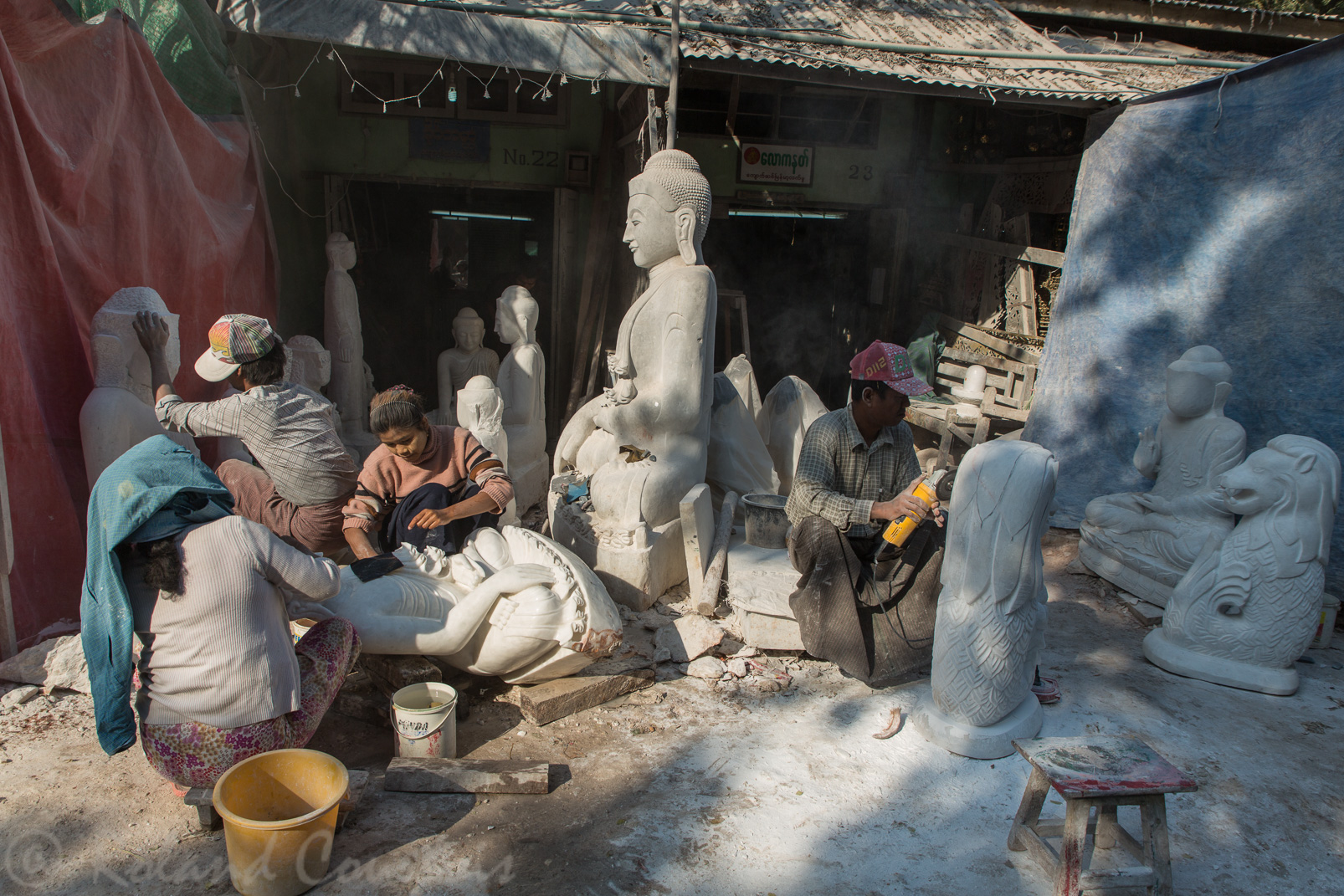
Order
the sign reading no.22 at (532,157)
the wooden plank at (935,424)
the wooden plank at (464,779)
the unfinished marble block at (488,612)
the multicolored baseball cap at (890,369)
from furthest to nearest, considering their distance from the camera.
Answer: the sign reading no.22 at (532,157), the wooden plank at (935,424), the multicolored baseball cap at (890,369), the unfinished marble block at (488,612), the wooden plank at (464,779)

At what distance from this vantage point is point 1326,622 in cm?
450

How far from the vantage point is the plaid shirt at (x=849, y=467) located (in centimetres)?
387

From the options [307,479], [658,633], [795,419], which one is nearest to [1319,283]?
[795,419]

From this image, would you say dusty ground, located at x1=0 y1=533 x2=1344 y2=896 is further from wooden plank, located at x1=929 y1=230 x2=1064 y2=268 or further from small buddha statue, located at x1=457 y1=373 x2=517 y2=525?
wooden plank, located at x1=929 y1=230 x2=1064 y2=268

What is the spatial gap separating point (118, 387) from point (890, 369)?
3553mm

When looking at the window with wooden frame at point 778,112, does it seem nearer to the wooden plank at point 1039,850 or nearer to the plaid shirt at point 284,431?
the plaid shirt at point 284,431

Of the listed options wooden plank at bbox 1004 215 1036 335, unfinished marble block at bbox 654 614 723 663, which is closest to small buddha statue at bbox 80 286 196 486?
unfinished marble block at bbox 654 614 723 663

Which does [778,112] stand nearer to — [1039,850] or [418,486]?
[418,486]

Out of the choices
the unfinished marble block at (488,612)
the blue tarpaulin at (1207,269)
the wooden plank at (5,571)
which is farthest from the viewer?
the blue tarpaulin at (1207,269)

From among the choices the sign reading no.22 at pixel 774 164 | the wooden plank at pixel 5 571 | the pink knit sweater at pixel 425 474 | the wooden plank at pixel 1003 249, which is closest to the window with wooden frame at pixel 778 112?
the sign reading no.22 at pixel 774 164

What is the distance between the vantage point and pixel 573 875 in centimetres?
265

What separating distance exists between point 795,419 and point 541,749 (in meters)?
2.85

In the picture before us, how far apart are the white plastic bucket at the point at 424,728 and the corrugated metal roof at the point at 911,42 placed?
15.2 ft

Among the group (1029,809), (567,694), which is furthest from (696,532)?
(1029,809)
